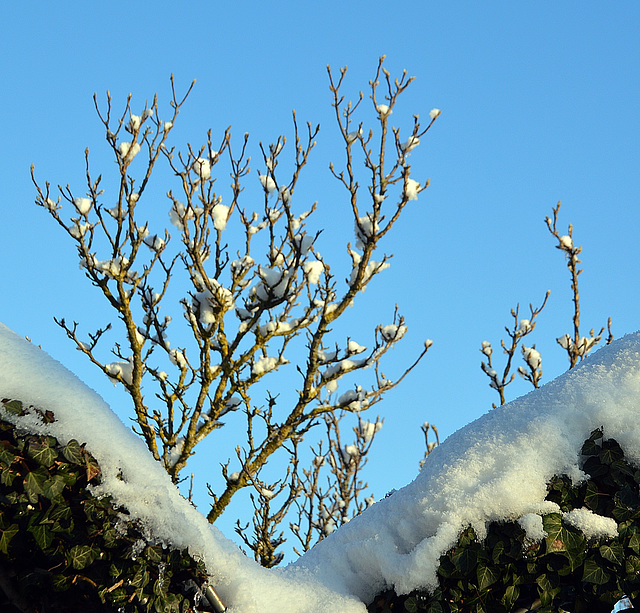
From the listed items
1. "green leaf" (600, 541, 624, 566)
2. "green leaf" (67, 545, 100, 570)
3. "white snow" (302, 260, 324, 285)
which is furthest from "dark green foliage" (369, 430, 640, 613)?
"white snow" (302, 260, 324, 285)

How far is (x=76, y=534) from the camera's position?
1.86m

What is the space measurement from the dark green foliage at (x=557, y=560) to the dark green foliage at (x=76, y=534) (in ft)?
2.75

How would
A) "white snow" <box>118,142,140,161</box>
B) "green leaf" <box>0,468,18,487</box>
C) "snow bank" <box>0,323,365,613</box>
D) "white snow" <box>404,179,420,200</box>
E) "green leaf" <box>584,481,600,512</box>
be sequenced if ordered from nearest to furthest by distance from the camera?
1. "green leaf" <box>0,468,18,487</box>
2. "snow bank" <box>0,323,365,613</box>
3. "green leaf" <box>584,481,600,512</box>
4. "white snow" <box>404,179,420,200</box>
5. "white snow" <box>118,142,140,161</box>

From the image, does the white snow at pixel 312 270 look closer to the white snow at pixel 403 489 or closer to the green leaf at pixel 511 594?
the white snow at pixel 403 489

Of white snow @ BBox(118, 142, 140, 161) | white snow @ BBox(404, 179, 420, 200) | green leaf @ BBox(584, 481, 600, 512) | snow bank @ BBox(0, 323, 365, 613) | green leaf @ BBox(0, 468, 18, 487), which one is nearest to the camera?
green leaf @ BBox(0, 468, 18, 487)

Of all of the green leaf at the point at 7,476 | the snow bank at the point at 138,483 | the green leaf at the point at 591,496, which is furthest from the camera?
the green leaf at the point at 591,496

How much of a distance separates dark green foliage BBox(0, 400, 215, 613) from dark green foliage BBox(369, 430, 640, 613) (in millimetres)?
838

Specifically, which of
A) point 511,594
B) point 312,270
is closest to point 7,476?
point 511,594

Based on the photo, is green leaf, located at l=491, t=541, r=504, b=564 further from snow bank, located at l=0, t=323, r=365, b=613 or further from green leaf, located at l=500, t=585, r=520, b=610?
snow bank, located at l=0, t=323, r=365, b=613

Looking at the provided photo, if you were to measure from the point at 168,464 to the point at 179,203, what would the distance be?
81.5 inches

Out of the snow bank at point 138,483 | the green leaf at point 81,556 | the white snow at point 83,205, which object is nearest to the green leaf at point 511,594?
the snow bank at point 138,483

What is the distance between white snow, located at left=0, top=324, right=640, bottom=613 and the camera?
1.93 m

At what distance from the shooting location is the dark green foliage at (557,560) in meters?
1.94

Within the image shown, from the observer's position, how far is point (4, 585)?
1.97 m
